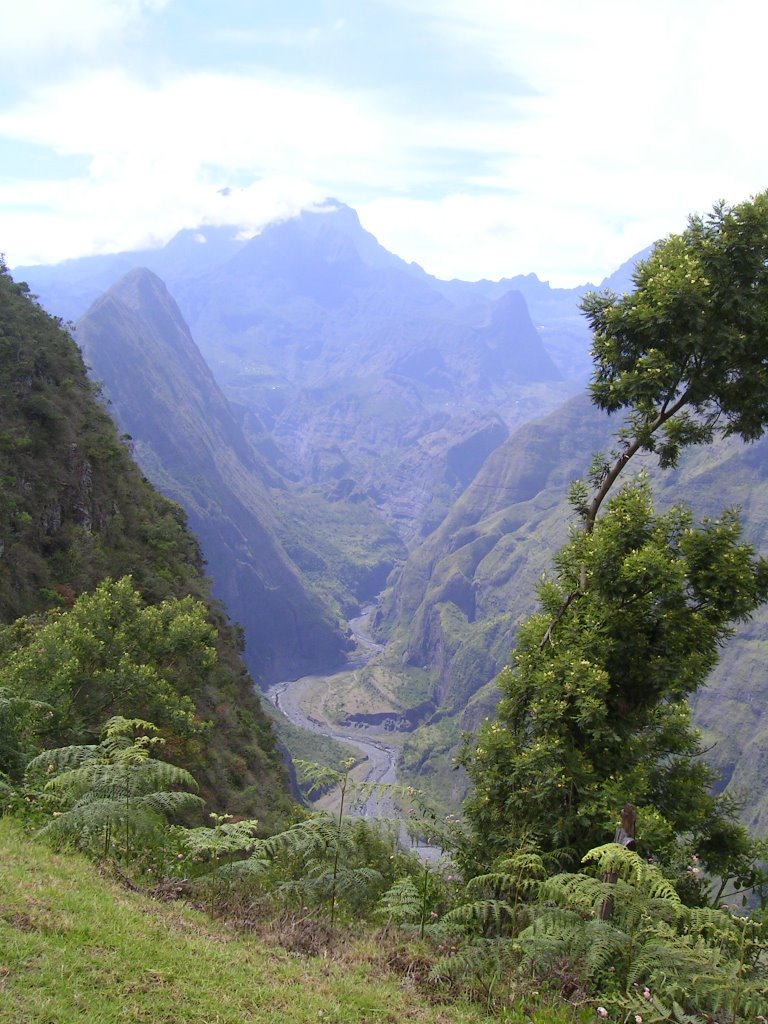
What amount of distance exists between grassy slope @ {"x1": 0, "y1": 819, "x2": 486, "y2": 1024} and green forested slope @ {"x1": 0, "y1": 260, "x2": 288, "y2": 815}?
78.0 feet

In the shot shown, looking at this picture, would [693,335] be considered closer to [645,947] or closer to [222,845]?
[645,947]

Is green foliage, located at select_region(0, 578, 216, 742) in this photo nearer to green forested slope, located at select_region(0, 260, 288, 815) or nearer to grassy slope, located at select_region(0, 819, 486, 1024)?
grassy slope, located at select_region(0, 819, 486, 1024)

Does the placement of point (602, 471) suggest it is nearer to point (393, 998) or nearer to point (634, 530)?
point (634, 530)

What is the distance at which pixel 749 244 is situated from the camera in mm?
12000

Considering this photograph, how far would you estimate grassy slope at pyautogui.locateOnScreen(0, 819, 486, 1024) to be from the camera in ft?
20.1

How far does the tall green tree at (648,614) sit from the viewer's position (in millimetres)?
11391

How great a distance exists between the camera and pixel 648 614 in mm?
11820

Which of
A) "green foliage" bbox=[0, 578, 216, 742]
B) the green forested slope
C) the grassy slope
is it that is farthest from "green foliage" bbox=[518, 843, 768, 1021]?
the green forested slope

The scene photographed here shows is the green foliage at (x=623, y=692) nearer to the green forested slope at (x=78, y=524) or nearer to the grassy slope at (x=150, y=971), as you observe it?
the grassy slope at (x=150, y=971)

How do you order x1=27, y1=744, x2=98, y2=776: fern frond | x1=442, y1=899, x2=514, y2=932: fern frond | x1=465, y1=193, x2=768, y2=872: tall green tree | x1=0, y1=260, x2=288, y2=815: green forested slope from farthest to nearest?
1. x1=0, y1=260, x2=288, y2=815: green forested slope
2. x1=465, y1=193, x2=768, y2=872: tall green tree
3. x1=27, y1=744, x2=98, y2=776: fern frond
4. x1=442, y1=899, x2=514, y2=932: fern frond

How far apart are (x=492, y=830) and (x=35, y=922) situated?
7.56 m

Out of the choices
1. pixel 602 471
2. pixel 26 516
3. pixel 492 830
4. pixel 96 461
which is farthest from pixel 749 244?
pixel 96 461

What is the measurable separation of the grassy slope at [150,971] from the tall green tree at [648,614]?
15.5ft

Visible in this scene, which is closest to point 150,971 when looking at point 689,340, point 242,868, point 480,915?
point 242,868
